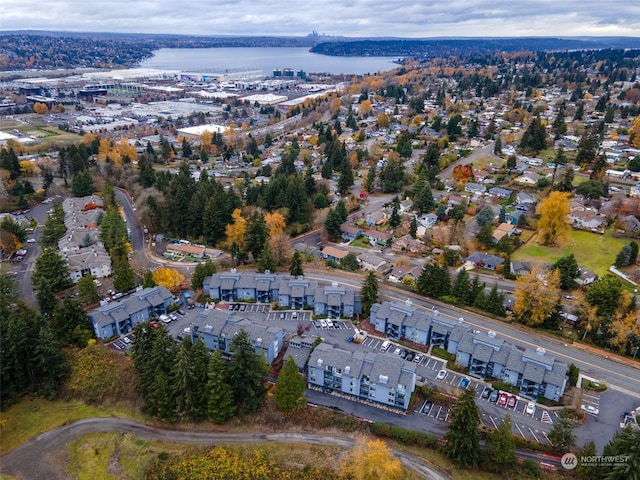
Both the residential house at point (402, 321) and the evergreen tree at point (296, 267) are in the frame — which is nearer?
the residential house at point (402, 321)

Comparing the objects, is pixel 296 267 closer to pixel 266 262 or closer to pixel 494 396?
pixel 266 262

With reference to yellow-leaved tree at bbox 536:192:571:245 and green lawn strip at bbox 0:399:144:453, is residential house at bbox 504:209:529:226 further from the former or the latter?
green lawn strip at bbox 0:399:144:453

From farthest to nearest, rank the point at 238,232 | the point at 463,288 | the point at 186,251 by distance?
1. the point at 186,251
2. the point at 238,232
3. the point at 463,288

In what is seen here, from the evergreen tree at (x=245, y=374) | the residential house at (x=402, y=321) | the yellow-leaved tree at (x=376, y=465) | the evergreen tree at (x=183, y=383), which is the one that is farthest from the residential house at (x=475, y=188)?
the evergreen tree at (x=183, y=383)

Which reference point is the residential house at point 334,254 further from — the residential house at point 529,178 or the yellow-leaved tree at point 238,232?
the residential house at point 529,178

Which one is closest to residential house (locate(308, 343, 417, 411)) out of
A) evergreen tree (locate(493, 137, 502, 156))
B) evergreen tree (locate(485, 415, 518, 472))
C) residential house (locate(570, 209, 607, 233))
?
evergreen tree (locate(485, 415, 518, 472))

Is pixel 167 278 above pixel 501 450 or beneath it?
beneath

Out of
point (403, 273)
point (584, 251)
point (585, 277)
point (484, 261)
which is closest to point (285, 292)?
point (403, 273)
